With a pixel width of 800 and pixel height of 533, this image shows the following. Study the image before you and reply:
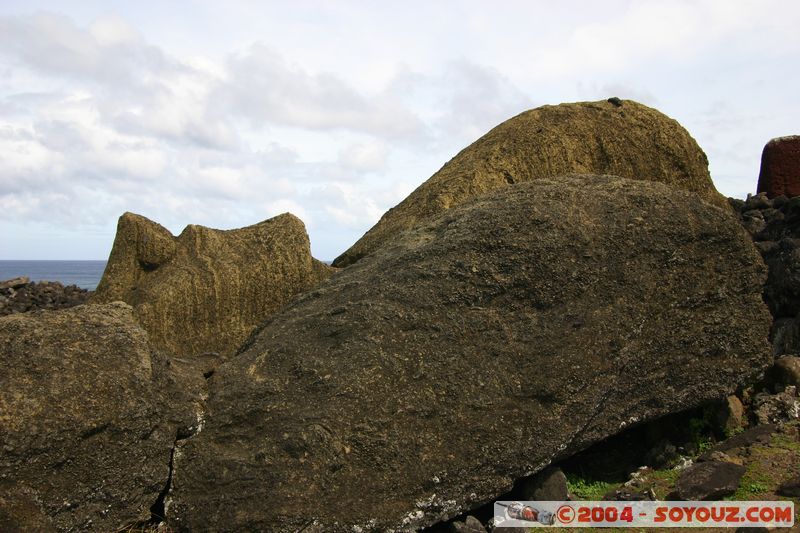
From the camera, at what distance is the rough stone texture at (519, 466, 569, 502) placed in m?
6.69

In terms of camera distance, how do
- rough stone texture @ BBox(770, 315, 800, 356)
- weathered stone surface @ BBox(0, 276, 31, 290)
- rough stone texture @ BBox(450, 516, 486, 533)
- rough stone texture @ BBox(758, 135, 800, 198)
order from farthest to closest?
weathered stone surface @ BBox(0, 276, 31, 290) < rough stone texture @ BBox(758, 135, 800, 198) < rough stone texture @ BBox(770, 315, 800, 356) < rough stone texture @ BBox(450, 516, 486, 533)

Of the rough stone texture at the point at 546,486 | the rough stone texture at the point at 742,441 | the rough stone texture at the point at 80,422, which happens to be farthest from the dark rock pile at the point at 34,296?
the rough stone texture at the point at 742,441

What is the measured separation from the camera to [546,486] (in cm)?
670

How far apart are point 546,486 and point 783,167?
10240 mm

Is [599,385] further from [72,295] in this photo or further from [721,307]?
[72,295]

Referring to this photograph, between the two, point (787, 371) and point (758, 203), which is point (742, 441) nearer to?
point (787, 371)

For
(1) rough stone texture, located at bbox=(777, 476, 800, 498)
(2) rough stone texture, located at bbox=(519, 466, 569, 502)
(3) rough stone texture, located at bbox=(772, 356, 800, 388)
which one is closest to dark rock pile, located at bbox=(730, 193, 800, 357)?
(3) rough stone texture, located at bbox=(772, 356, 800, 388)

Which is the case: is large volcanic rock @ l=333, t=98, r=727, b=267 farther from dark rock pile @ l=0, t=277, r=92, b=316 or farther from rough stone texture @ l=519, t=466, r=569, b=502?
dark rock pile @ l=0, t=277, r=92, b=316

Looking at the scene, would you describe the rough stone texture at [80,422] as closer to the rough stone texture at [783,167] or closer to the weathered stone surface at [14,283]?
the rough stone texture at [783,167]

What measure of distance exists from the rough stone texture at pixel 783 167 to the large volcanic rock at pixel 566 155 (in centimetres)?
348

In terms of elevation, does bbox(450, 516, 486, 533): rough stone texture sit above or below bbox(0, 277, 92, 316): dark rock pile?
below

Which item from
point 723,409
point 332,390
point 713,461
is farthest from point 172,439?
point 723,409

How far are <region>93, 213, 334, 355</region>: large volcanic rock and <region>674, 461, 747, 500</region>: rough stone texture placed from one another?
4.77 meters

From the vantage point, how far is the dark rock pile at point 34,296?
23.5m
